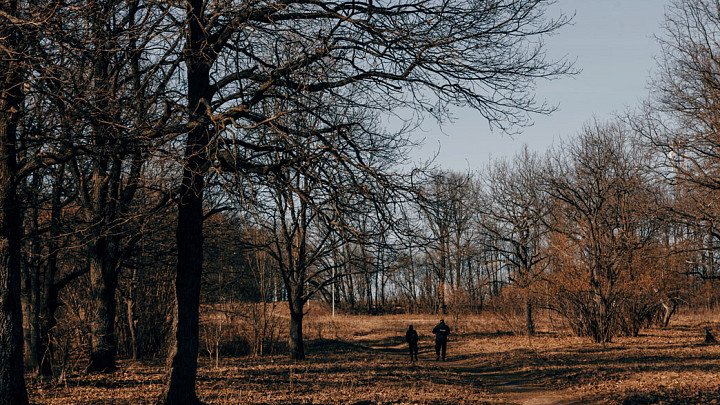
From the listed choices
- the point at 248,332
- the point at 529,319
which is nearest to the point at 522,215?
the point at 529,319

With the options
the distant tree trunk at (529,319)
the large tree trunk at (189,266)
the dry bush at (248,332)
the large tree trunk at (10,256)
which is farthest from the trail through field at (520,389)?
the distant tree trunk at (529,319)

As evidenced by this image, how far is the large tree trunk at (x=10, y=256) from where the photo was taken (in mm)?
8086

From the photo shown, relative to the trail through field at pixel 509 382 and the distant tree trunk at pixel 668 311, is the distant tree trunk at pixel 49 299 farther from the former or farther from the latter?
the distant tree trunk at pixel 668 311

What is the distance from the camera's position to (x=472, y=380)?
50.4ft

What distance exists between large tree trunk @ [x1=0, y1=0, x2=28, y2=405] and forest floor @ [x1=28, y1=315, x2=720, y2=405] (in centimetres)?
156

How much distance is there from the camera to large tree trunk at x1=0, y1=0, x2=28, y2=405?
8.09 metres

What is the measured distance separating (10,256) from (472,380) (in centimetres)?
1198

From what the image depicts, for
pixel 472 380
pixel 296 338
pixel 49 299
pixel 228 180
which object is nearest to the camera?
pixel 228 180

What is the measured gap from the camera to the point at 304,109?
8.17 metres

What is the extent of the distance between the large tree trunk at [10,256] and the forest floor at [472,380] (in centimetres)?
156

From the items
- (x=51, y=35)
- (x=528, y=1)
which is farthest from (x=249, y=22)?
(x=528, y=1)

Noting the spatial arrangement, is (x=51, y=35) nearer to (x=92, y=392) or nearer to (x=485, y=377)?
(x=92, y=392)

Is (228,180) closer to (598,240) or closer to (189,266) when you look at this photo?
(189,266)

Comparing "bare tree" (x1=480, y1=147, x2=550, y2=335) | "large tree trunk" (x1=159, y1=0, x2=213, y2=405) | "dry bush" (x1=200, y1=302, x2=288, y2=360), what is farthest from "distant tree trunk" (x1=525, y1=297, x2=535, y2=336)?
"large tree trunk" (x1=159, y1=0, x2=213, y2=405)
